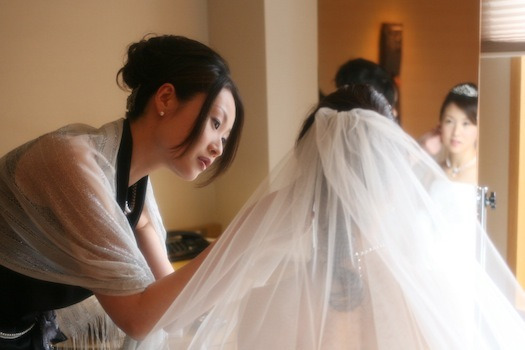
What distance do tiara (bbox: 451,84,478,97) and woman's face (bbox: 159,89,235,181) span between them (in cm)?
65

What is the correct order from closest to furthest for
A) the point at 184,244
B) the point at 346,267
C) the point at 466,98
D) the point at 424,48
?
the point at 346,267 < the point at 466,98 < the point at 424,48 < the point at 184,244

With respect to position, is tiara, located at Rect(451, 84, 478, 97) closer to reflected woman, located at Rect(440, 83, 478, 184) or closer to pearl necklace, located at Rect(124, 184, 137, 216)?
reflected woman, located at Rect(440, 83, 478, 184)

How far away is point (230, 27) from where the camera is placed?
2.18 m

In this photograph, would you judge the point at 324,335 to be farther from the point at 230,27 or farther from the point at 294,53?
the point at 230,27

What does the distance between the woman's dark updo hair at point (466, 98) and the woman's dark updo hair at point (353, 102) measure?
529mm

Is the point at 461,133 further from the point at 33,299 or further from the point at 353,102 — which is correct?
the point at 33,299

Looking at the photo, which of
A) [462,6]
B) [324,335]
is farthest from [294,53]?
[324,335]

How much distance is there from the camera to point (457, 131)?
155 cm

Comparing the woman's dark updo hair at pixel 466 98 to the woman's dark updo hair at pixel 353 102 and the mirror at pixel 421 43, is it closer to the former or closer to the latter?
the mirror at pixel 421 43

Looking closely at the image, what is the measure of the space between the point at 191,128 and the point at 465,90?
74 cm

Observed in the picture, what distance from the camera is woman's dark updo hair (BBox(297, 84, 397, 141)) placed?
3.42ft

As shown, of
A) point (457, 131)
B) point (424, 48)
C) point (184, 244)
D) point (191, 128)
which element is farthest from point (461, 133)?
point (184, 244)

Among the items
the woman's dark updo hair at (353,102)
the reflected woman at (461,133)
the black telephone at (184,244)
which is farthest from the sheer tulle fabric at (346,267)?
the black telephone at (184,244)

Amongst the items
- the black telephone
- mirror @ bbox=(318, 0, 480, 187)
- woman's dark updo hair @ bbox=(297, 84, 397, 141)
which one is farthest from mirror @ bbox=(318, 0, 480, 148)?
the black telephone
